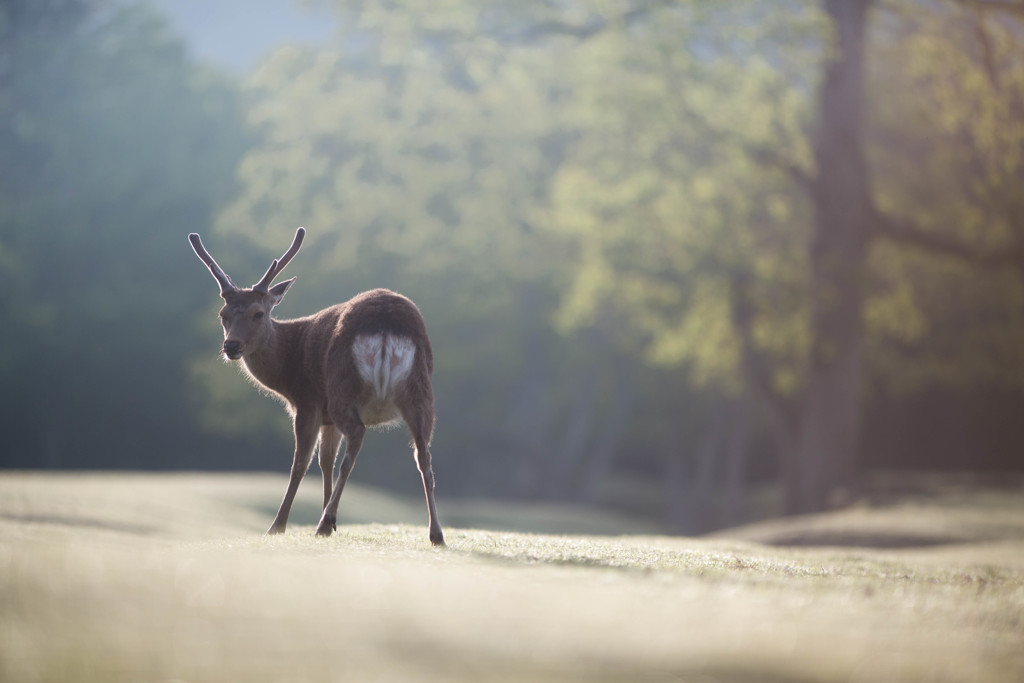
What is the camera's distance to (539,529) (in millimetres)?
21156

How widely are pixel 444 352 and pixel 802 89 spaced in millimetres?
12268

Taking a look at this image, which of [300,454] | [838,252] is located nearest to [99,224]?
[838,252]

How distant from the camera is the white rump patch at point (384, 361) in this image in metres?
7.27

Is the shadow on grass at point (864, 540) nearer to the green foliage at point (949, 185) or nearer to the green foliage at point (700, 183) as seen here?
the green foliage at point (949, 185)

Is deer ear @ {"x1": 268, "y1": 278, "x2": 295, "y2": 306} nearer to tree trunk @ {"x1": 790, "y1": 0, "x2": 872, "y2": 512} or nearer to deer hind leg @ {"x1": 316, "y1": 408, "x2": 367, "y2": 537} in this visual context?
deer hind leg @ {"x1": 316, "y1": 408, "x2": 367, "y2": 537}

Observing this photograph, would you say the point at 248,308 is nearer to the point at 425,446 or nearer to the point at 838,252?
the point at 425,446

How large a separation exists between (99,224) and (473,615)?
33060mm

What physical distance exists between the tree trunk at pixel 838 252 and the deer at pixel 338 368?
45.7 feet

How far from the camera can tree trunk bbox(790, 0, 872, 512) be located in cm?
2020

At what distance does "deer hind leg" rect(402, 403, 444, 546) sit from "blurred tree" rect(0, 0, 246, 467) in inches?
1046

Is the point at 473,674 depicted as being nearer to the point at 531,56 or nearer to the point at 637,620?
the point at 637,620

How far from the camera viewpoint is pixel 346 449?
7.25m

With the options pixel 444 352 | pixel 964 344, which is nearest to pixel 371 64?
pixel 444 352

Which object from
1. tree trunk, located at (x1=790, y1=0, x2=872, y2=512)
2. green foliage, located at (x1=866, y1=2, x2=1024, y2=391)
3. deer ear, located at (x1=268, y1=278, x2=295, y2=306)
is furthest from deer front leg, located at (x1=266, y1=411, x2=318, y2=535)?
tree trunk, located at (x1=790, y1=0, x2=872, y2=512)
